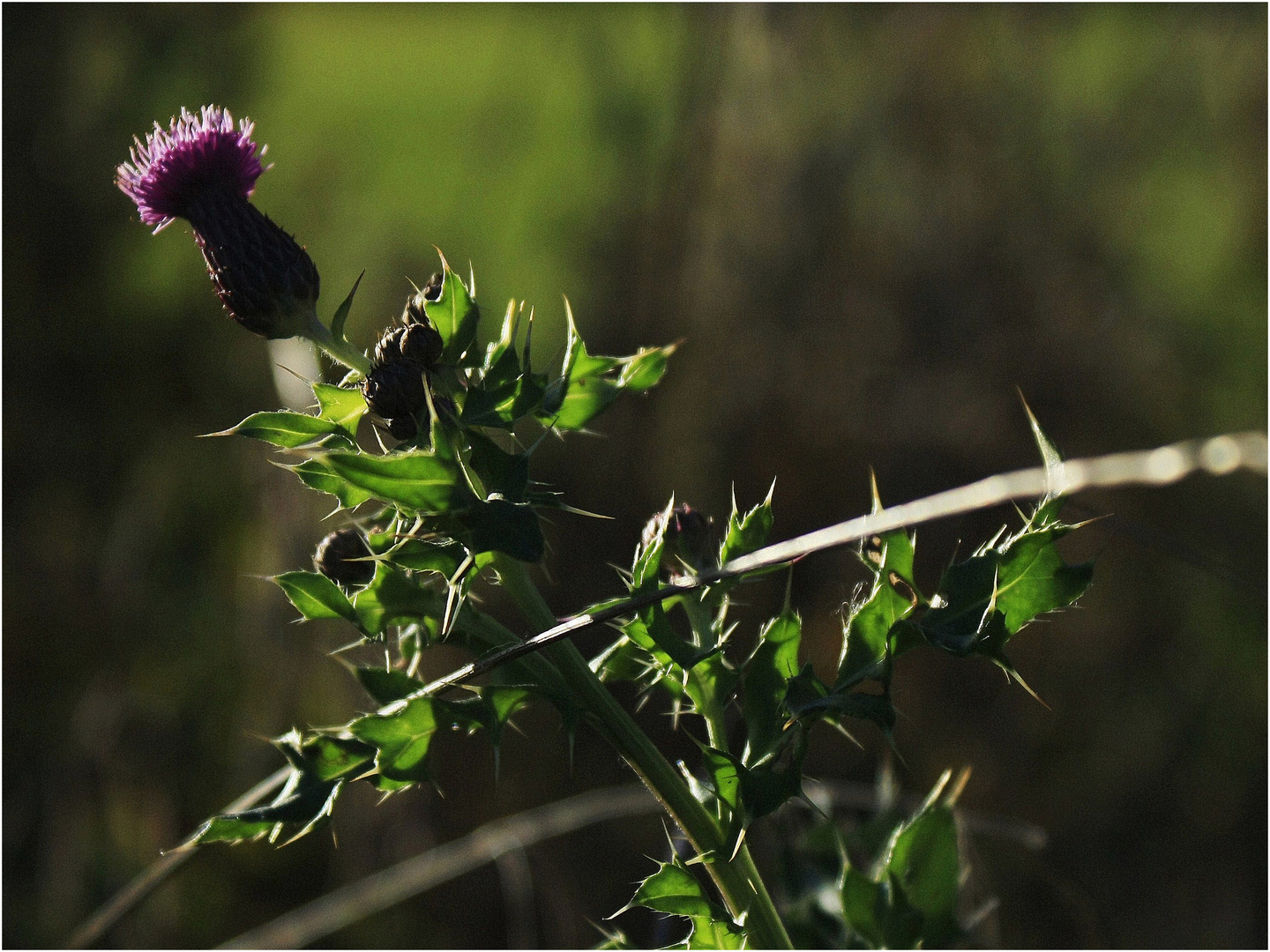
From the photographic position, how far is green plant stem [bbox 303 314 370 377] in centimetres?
116

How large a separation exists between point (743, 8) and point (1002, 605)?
4001mm

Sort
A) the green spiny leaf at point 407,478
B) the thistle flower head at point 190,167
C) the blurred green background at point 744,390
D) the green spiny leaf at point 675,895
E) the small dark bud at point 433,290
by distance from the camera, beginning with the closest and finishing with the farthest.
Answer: the green spiny leaf at point 407,478 < the green spiny leaf at point 675,895 < the small dark bud at point 433,290 < the thistle flower head at point 190,167 < the blurred green background at point 744,390

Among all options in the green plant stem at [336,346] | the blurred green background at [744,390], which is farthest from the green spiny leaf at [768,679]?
the blurred green background at [744,390]

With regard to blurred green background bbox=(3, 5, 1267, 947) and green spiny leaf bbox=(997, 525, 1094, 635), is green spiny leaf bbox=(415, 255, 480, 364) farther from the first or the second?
blurred green background bbox=(3, 5, 1267, 947)

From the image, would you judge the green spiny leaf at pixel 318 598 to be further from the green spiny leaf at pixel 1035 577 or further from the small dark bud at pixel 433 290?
the green spiny leaf at pixel 1035 577

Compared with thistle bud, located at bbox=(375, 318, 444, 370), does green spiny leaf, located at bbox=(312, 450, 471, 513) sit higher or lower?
lower

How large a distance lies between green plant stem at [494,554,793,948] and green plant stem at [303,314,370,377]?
315 mm

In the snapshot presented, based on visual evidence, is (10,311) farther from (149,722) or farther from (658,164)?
(658,164)

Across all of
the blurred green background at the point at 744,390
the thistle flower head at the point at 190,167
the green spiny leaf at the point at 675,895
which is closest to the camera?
the green spiny leaf at the point at 675,895

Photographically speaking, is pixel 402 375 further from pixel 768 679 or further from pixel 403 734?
pixel 768 679

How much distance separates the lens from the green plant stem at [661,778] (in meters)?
0.98

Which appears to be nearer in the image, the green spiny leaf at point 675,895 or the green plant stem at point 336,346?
the green spiny leaf at point 675,895

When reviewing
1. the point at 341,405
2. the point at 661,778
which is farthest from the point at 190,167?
the point at 661,778

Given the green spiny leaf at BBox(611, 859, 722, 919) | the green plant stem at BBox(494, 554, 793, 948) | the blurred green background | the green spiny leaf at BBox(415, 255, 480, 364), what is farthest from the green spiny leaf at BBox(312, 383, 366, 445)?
the blurred green background
